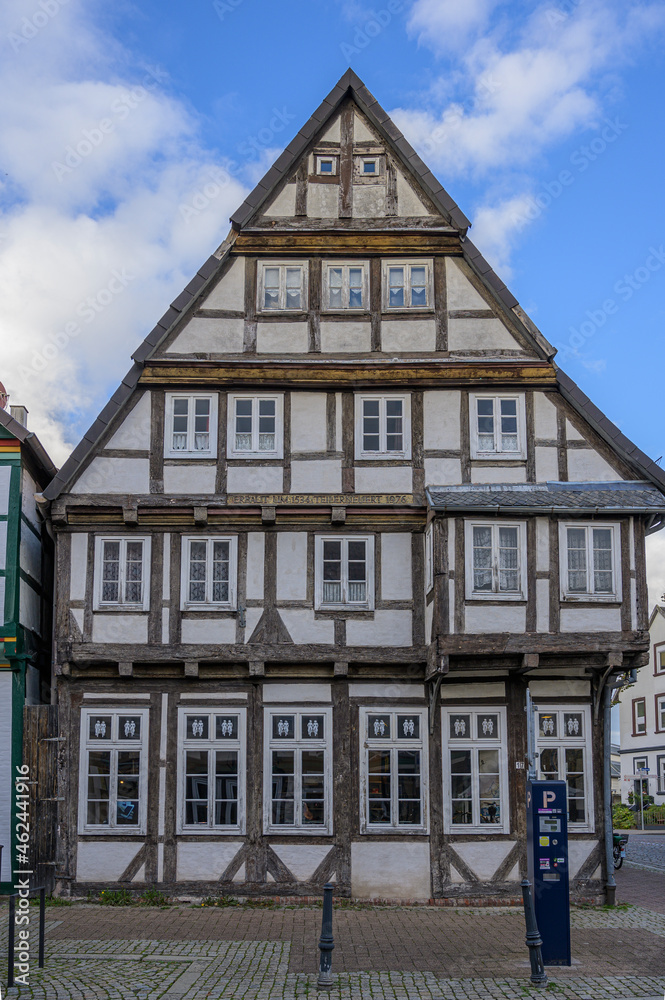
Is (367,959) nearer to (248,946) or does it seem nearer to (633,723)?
(248,946)

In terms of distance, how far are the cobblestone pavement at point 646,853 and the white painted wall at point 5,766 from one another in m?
14.4

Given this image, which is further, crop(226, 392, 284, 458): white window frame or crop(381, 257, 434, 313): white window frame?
crop(381, 257, 434, 313): white window frame

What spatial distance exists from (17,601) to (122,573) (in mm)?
1879

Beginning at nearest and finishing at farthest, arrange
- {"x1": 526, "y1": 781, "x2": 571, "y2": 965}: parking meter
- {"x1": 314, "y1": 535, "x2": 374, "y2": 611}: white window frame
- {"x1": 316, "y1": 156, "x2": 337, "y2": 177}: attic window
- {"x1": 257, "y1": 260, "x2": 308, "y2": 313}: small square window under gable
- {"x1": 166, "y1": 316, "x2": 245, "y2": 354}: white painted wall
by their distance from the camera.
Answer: {"x1": 526, "y1": 781, "x2": 571, "y2": 965}: parking meter
{"x1": 314, "y1": 535, "x2": 374, "y2": 611}: white window frame
{"x1": 166, "y1": 316, "x2": 245, "y2": 354}: white painted wall
{"x1": 257, "y1": 260, "x2": 308, "y2": 313}: small square window under gable
{"x1": 316, "y1": 156, "x2": 337, "y2": 177}: attic window

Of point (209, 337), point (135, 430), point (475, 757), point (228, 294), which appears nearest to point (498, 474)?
point (475, 757)

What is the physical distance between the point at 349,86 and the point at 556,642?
434 inches

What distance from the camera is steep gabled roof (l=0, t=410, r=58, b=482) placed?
18.7 m

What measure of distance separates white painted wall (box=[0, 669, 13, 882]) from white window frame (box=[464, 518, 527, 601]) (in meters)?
8.20

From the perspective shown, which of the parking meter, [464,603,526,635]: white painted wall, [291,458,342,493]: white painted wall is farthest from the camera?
[291,458,342,493]: white painted wall

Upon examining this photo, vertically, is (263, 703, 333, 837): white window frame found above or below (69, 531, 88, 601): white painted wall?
below

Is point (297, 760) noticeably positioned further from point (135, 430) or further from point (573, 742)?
point (135, 430)

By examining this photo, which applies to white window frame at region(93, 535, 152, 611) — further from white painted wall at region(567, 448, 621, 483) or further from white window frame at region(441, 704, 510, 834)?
white painted wall at region(567, 448, 621, 483)

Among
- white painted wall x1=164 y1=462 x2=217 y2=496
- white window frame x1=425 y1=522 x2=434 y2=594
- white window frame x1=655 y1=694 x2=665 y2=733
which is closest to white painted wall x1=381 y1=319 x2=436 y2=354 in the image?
white window frame x1=425 y1=522 x2=434 y2=594

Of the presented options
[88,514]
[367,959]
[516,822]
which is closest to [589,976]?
[367,959]
